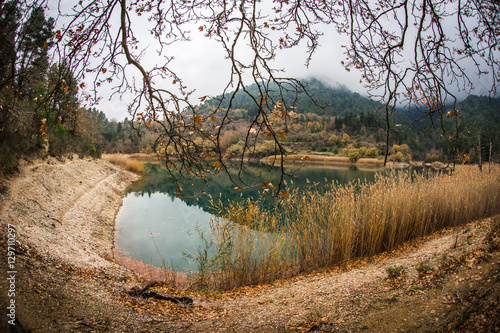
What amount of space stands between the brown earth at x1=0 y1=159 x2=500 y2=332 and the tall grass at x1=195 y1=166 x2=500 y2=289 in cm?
Answer: 43

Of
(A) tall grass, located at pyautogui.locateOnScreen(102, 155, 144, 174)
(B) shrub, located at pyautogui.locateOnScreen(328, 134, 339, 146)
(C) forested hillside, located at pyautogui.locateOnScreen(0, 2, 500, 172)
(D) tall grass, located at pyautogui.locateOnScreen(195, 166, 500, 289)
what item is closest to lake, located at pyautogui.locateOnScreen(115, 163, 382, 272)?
(D) tall grass, located at pyautogui.locateOnScreen(195, 166, 500, 289)

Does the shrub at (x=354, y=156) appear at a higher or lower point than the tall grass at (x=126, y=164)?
higher

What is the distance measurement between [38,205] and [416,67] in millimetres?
9318

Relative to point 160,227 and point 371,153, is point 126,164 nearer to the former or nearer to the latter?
point 160,227

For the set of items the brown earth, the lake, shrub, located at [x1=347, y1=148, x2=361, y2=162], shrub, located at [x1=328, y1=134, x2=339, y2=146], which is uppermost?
shrub, located at [x1=328, y1=134, x2=339, y2=146]

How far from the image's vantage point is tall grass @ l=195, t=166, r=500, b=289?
5.45 meters

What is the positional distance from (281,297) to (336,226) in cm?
231

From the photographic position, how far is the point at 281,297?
418 cm

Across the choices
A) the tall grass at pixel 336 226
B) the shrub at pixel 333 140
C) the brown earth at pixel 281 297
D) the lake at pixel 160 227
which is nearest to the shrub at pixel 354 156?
the shrub at pixel 333 140

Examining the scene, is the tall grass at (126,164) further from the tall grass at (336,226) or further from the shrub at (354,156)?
the shrub at (354,156)

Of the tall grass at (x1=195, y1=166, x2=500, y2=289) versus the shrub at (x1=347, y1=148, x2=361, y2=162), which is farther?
the shrub at (x1=347, y1=148, x2=361, y2=162)

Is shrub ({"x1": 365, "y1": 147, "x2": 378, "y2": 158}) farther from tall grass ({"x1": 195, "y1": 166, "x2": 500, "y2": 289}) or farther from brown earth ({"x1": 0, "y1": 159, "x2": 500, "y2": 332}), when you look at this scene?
brown earth ({"x1": 0, "y1": 159, "x2": 500, "y2": 332})

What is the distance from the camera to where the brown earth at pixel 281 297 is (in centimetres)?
261

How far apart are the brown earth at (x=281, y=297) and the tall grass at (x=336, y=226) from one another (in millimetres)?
430
